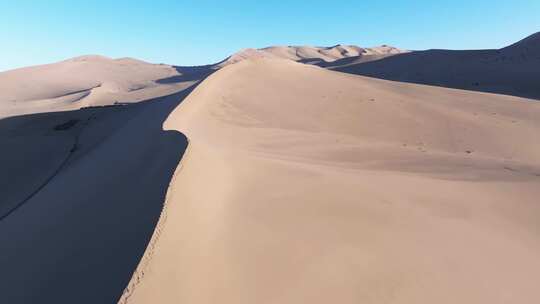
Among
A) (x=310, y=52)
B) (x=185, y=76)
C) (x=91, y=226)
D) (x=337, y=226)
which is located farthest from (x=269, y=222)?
(x=310, y=52)

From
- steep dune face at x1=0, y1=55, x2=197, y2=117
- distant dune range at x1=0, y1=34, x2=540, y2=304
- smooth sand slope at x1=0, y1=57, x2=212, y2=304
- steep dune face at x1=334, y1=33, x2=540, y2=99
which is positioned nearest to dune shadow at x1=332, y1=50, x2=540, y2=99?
steep dune face at x1=334, y1=33, x2=540, y2=99

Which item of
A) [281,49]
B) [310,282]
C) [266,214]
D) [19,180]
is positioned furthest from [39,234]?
[281,49]

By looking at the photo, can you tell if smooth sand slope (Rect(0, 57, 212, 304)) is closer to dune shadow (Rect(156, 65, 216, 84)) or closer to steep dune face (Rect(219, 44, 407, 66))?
→ dune shadow (Rect(156, 65, 216, 84))

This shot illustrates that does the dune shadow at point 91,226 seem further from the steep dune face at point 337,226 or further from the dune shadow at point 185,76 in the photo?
the dune shadow at point 185,76

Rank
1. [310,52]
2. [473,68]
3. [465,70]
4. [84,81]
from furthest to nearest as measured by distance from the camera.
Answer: [310,52]
[84,81]
[473,68]
[465,70]

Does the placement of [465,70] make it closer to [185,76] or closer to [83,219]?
[83,219]

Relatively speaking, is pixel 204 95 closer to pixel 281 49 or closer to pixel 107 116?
pixel 107 116
